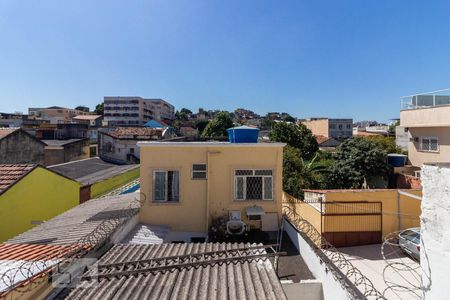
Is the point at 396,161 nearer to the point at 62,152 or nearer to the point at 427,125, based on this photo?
the point at 427,125

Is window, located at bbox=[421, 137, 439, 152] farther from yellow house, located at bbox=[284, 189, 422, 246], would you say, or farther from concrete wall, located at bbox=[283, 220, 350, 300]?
concrete wall, located at bbox=[283, 220, 350, 300]

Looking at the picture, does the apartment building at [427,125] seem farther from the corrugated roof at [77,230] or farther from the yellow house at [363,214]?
the corrugated roof at [77,230]

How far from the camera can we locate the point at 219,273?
518 centimetres

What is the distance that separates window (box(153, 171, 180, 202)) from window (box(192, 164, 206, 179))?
639 mm

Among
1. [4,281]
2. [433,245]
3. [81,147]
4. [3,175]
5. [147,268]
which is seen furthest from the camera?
[81,147]

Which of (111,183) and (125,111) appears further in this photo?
(125,111)

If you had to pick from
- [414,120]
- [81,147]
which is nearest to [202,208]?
[414,120]

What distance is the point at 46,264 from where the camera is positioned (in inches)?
190

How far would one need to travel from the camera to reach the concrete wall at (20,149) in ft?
76.7

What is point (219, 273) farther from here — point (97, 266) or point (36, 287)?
point (36, 287)

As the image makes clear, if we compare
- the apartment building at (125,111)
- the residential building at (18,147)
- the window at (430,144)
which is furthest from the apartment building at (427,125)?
the apartment building at (125,111)

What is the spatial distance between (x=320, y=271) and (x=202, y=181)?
561 cm

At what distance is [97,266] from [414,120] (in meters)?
25.5

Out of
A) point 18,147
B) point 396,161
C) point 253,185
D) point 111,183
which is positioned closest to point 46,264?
point 253,185
